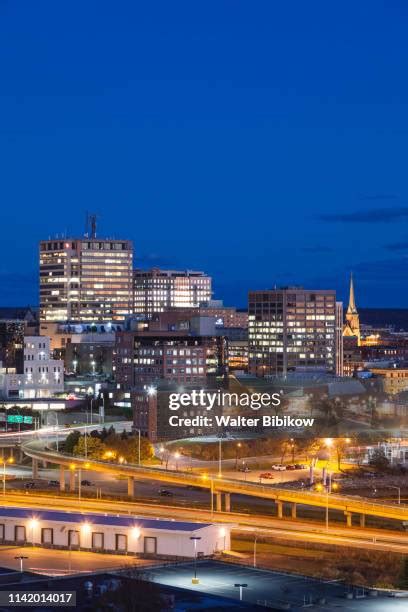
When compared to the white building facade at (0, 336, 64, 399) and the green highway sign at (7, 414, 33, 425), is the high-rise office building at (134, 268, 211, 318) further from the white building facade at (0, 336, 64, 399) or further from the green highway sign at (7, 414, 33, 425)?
the green highway sign at (7, 414, 33, 425)

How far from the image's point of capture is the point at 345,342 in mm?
192000

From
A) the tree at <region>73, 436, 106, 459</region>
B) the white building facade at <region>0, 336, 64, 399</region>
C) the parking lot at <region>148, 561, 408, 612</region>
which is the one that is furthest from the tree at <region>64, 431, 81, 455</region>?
the parking lot at <region>148, 561, 408, 612</region>

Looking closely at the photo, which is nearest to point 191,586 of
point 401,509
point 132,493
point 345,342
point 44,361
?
point 401,509

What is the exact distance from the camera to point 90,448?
73.2 meters

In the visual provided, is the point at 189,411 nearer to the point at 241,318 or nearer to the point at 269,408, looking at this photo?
the point at 269,408

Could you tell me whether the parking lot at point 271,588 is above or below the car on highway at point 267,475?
below

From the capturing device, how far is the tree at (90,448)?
7256cm

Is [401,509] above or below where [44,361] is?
below

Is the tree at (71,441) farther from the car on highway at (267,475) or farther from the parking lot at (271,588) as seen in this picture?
the parking lot at (271,588)

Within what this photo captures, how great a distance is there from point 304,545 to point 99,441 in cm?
2920

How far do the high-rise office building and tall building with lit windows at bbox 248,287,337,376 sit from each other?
41600mm

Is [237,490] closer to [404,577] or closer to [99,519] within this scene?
[99,519]

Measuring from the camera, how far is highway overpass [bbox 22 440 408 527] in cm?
4875

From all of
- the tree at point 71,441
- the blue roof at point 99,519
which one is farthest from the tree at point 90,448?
the blue roof at point 99,519
